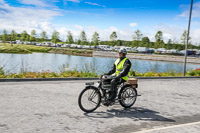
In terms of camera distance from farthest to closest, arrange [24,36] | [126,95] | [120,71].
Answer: [24,36] → [126,95] → [120,71]

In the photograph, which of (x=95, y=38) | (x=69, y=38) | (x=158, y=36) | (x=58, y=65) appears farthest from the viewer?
(x=69, y=38)

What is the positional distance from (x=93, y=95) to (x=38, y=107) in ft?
5.90

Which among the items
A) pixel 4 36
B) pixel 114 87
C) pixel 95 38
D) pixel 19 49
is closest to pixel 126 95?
pixel 114 87

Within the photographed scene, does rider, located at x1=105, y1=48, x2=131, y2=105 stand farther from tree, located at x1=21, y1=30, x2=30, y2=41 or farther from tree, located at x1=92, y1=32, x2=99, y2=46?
tree, located at x1=21, y1=30, x2=30, y2=41

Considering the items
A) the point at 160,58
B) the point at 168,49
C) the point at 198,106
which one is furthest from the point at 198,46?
the point at 198,106

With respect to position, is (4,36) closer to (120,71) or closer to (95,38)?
(95,38)

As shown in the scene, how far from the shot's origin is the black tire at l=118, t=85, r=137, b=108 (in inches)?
252

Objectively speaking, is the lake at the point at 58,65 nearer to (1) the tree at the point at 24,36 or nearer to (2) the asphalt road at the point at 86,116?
(2) the asphalt road at the point at 86,116

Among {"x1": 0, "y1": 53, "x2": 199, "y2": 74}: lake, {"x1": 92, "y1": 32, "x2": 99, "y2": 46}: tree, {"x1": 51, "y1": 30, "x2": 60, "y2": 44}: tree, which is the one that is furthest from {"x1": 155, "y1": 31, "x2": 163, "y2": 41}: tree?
{"x1": 51, "y1": 30, "x2": 60, "y2": 44}: tree

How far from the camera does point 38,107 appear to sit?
20.2 ft

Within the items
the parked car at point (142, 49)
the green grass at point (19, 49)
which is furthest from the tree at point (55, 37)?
the parked car at point (142, 49)

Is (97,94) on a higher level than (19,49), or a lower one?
lower

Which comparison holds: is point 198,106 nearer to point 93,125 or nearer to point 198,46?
point 93,125

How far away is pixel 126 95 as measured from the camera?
21.5ft
